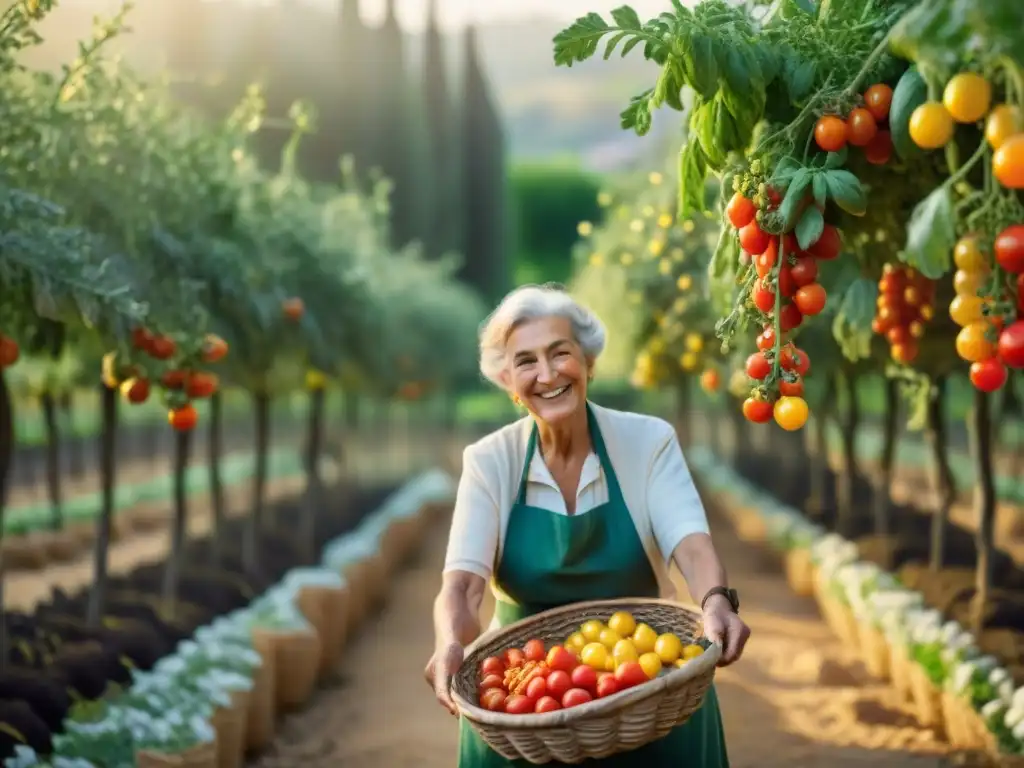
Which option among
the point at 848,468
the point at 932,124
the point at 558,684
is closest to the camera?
the point at 932,124

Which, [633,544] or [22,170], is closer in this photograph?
[633,544]

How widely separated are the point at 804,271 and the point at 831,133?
0.30 meters

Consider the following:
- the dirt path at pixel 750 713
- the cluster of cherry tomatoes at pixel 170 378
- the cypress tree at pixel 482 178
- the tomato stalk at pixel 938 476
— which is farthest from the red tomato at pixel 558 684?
the cypress tree at pixel 482 178

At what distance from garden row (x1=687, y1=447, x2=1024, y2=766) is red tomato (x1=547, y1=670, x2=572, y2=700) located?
10.0 feet

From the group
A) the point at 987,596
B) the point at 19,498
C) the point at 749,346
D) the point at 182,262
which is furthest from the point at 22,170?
the point at 19,498

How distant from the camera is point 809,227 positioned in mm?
2643

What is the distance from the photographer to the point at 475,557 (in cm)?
315

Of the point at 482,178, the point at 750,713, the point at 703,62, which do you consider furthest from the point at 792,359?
the point at 482,178

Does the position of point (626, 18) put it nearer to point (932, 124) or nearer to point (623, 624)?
point (932, 124)

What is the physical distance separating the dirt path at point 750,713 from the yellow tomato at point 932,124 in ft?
14.0

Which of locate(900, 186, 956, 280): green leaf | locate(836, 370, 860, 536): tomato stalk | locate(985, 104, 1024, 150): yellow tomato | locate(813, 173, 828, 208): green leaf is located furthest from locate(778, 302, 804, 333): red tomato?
locate(836, 370, 860, 536): tomato stalk

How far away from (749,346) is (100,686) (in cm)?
343

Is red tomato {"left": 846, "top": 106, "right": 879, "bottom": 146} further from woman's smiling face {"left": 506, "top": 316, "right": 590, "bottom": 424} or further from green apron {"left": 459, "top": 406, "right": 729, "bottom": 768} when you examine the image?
green apron {"left": 459, "top": 406, "right": 729, "bottom": 768}

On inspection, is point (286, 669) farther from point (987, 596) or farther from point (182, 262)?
point (987, 596)
